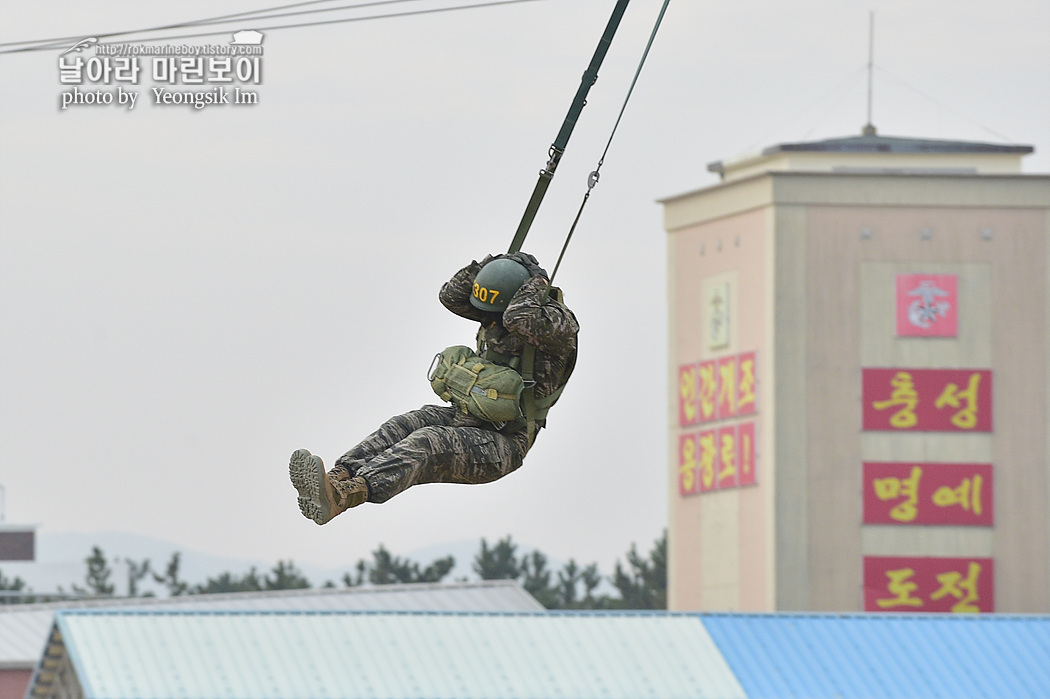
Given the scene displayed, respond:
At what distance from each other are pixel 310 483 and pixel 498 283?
256 centimetres

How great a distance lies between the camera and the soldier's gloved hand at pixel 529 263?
22172 millimetres

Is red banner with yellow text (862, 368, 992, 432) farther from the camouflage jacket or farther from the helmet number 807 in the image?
the helmet number 807

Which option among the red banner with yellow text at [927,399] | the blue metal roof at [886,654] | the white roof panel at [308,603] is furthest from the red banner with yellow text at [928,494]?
the white roof panel at [308,603]

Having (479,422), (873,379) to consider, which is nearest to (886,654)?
(873,379)

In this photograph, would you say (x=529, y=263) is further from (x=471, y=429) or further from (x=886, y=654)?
(x=886, y=654)

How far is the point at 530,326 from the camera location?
21.7 meters

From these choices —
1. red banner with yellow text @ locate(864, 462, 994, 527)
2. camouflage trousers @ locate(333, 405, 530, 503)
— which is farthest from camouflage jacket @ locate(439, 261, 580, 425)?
red banner with yellow text @ locate(864, 462, 994, 527)

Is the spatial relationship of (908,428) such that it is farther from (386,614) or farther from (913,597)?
(386,614)

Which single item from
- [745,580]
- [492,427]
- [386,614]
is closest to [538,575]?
[745,580]

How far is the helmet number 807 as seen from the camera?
72.3 ft

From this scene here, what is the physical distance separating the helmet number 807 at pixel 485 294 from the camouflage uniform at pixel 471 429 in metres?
0.23

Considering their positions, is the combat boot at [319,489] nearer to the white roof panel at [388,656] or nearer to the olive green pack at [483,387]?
the olive green pack at [483,387]

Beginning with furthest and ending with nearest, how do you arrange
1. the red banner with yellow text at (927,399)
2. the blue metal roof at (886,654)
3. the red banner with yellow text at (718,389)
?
the red banner with yellow text at (718,389) < the red banner with yellow text at (927,399) < the blue metal roof at (886,654)

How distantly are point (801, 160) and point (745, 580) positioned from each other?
1315cm
